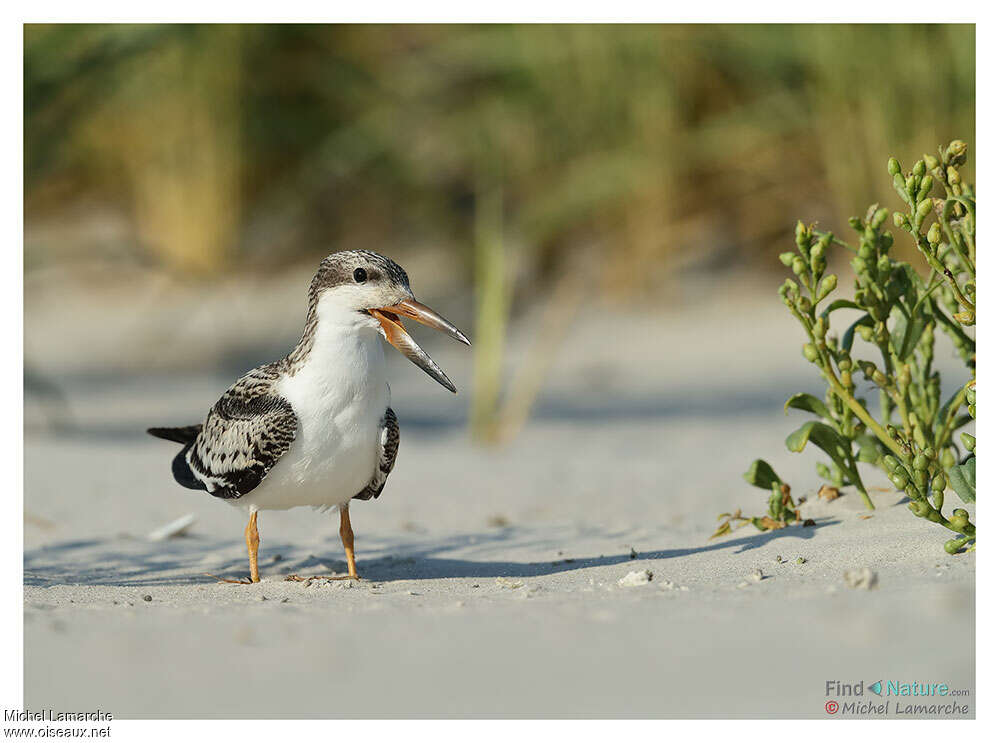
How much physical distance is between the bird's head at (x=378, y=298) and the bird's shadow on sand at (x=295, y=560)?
745 millimetres

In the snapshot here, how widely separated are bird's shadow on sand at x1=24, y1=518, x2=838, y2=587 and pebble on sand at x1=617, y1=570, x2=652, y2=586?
16.2 inches

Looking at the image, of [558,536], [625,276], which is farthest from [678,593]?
[625,276]

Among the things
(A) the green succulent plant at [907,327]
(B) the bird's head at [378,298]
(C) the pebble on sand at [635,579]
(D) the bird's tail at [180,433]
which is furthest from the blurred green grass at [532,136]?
(C) the pebble on sand at [635,579]

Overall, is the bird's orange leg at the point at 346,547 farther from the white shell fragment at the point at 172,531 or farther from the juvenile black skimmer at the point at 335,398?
the white shell fragment at the point at 172,531

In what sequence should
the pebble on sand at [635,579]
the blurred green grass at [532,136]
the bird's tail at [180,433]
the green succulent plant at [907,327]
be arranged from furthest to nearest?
the blurred green grass at [532,136] < the bird's tail at [180,433] < the pebble on sand at [635,579] < the green succulent plant at [907,327]

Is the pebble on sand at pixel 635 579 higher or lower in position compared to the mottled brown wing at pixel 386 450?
lower

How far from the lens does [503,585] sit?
10.1ft

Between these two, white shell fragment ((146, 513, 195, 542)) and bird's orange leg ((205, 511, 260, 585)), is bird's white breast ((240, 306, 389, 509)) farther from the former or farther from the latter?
white shell fragment ((146, 513, 195, 542))

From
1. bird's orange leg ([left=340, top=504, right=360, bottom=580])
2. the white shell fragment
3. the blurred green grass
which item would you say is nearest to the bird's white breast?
bird's orange leg ([left=340, top=504, right=360, bottom=580])

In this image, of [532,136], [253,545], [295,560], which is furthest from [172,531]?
[532,136]

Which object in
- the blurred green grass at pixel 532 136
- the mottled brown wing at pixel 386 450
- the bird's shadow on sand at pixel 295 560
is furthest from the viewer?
the blurred green grass at pixel 532 136

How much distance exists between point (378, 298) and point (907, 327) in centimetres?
140

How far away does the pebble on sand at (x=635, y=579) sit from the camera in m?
2.93

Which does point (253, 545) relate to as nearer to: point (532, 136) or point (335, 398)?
point (335, 398)
